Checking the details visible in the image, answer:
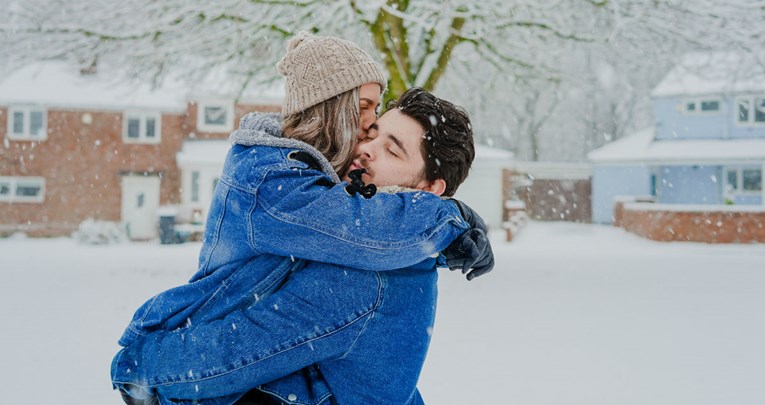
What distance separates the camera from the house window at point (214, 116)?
27.7 m

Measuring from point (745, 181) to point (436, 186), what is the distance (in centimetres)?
3111

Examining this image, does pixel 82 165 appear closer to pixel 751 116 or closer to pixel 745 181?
pixel 745 181

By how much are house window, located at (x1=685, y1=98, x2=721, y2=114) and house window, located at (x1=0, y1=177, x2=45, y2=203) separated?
2759cm

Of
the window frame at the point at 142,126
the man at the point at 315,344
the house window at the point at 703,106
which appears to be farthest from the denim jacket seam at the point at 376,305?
the house window at the point at 703,106

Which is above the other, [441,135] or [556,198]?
[556,198]

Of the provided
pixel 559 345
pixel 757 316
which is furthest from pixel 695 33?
pixel 559 345

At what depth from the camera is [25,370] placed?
6258 millimetres

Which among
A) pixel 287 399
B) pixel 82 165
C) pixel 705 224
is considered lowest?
pixel 287 399

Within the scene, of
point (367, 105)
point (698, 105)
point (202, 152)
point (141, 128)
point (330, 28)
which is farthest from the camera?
point (698, 105)

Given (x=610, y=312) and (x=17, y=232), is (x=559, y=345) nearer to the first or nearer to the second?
(x=610, y=312)

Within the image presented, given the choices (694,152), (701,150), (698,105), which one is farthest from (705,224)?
(698,105)

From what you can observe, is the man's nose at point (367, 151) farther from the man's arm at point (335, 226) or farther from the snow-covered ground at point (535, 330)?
the snow-covered ground at point (535, 330)

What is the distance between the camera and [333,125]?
1.98 meters

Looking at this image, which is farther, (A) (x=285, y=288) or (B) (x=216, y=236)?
(B) (x=216, y=236)
